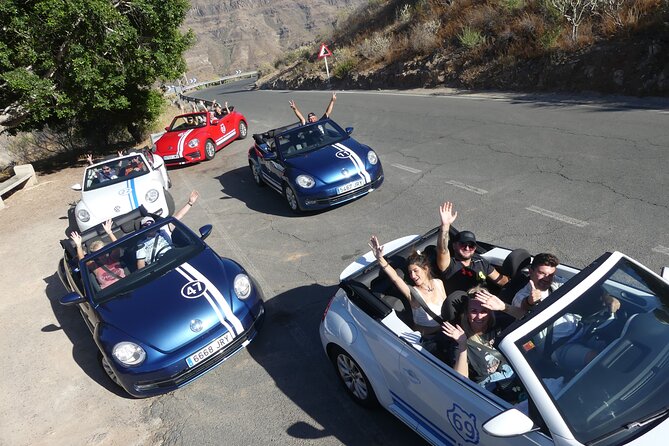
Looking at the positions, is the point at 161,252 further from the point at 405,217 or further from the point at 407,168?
the point at 407,168

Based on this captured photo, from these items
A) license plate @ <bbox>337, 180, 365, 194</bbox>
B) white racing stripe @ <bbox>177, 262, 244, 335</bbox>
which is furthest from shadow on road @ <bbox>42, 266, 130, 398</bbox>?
license plate @ <bbox>337, 180, 365, 194</bbox>

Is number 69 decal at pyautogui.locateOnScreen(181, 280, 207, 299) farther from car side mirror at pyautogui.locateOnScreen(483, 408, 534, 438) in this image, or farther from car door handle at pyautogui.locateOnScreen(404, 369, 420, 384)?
car side mirror at pyautogui.locateOnScreen(483, 408, 534, 438)

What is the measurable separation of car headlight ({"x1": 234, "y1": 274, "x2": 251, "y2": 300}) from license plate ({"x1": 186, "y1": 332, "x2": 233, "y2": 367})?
1.70ft

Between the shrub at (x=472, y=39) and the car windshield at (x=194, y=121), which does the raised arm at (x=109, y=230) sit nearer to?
the car windshield at (x=194, y=121)

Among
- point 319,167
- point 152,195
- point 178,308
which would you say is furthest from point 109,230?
point 319,167

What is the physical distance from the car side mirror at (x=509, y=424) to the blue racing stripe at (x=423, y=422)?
2.56 ft

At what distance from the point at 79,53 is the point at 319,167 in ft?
31.2

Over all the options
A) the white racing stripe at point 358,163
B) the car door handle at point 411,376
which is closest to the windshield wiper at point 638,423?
the car door handle at point 411,376

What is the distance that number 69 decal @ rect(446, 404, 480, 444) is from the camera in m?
3.11

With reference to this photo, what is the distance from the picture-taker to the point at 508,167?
363 inches

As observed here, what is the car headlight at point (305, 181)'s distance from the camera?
8.41 metres

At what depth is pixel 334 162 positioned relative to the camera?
856 centimetres

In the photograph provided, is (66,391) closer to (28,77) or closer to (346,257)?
(346,257)

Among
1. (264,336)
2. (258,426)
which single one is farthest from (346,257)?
(258,426)
